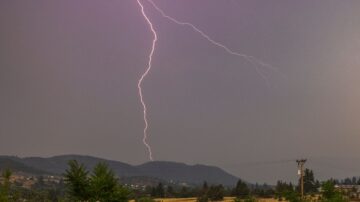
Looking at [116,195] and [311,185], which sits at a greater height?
[311,185]

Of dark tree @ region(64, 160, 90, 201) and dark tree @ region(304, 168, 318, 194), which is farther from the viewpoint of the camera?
dark tree @ region(304, 168, 318, 194)

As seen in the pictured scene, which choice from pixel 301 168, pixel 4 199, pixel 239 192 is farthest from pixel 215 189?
pixel 4 199

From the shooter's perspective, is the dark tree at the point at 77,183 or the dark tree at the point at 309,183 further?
the dark tree at the point at 309,183

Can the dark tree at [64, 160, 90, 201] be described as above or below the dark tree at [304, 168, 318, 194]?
below

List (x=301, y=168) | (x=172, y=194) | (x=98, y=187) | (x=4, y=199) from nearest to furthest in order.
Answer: (x=4, y=199)
(x=98, y=187)
(x=301, y=168)
(x=172, y=194)

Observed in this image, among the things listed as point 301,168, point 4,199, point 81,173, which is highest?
point 301,168

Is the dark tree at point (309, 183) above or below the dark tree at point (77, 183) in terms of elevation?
above

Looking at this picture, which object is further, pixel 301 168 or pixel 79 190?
pixel 301 168

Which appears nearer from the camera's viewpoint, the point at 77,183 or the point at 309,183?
the point at 77,183

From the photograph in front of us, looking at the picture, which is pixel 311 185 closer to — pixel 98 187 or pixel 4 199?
pixel 98 187

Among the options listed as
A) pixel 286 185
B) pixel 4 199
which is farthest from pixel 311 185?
pixel 4 199

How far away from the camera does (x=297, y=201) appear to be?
202 feet

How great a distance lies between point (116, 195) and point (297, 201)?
1148 inches

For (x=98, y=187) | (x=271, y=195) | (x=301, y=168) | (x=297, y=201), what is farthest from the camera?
(x=271, y=195)
